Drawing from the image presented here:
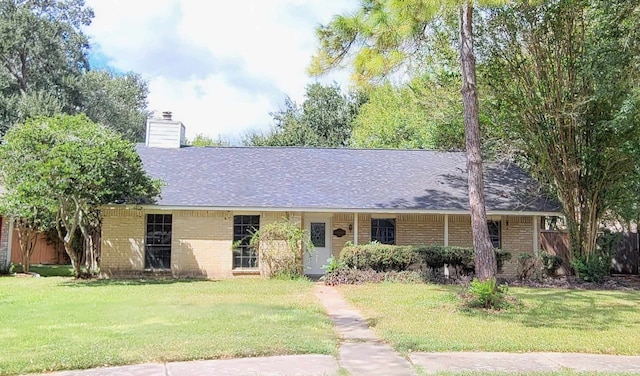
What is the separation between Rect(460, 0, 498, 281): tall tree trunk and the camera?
10.6m

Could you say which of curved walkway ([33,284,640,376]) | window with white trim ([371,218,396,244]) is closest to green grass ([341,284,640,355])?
curved walkway ([33,284,640,376])

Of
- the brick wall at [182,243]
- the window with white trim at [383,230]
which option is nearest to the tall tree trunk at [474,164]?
the window with white trim at [383,230]

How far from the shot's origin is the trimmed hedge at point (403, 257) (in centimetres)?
1520

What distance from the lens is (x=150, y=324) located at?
324 inches

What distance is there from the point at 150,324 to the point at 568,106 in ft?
41.7

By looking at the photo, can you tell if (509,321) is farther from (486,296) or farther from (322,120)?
(322,120)

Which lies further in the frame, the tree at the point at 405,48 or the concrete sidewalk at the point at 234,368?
the tree at the point at 405,48

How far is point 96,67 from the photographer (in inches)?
1496

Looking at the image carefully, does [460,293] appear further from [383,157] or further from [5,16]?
[5,16]

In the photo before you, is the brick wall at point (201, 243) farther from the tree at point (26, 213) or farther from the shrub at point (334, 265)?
the tree at point (26, 213)

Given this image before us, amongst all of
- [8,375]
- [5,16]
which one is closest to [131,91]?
[5,16]

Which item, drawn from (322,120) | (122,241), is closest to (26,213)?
(122,241)

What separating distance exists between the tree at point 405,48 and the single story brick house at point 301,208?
16.8 feet

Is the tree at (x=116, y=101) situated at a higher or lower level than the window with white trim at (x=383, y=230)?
higher
